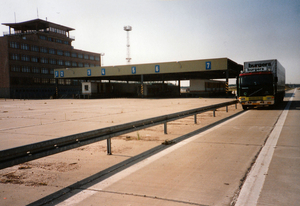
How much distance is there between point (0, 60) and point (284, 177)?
7460 cm

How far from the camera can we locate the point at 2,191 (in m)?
4.36

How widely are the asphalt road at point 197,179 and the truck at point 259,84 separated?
12.5 metres

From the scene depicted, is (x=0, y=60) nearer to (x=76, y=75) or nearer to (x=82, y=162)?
(x=76, y=75)

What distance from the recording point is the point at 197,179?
4.70 metres

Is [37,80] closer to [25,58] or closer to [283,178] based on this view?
[25,58]

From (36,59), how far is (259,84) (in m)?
69.4

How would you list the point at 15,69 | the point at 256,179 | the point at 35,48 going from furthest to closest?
the point at 35,48, the point at 15,69, the point at 256,179

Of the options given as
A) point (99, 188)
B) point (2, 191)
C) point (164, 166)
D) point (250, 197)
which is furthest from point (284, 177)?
point (2, 191)

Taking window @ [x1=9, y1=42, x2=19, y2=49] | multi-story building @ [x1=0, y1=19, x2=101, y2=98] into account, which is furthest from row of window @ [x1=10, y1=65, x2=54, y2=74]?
window @ [x1=9, y1=42, x2=19, y2=49]

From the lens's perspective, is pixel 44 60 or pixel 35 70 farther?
pixel 44 60

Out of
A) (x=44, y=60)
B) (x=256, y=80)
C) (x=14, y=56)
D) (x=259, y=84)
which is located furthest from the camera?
(x=44, y=60)

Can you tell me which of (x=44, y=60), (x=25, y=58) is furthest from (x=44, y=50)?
(x=25, y=58)

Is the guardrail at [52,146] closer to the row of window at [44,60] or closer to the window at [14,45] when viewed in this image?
the window at [14,45]

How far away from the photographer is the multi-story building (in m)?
A: 65.3
